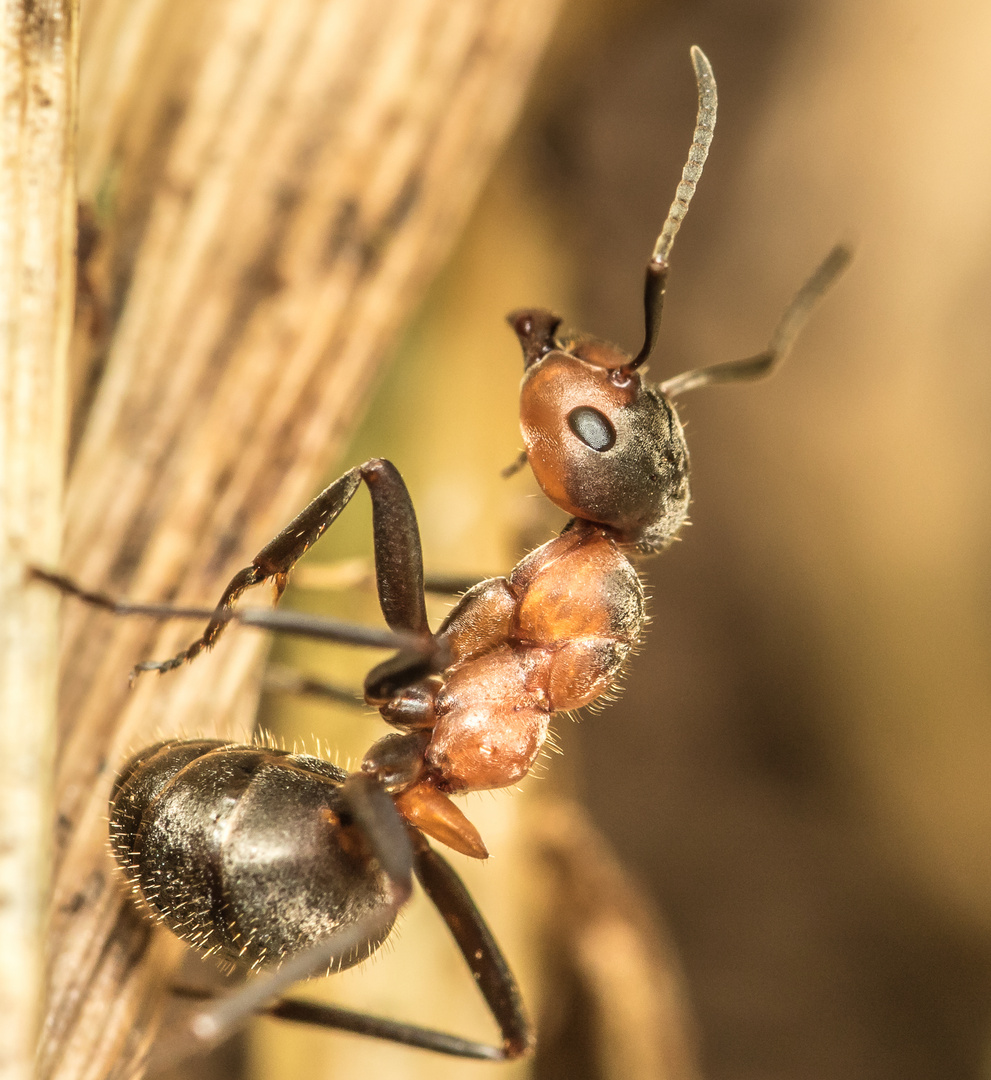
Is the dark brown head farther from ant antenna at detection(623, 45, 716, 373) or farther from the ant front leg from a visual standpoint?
the ant front leg

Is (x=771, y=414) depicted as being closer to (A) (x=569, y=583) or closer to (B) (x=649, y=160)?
(B) (x=649, y=160)

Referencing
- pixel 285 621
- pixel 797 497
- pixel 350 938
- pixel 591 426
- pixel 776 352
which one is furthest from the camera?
pixel 797 497

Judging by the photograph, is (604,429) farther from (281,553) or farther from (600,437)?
(281,553)

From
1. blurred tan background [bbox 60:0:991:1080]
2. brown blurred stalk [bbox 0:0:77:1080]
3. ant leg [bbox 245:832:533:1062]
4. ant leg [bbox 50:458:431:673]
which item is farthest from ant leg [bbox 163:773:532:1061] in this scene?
blurred tan background [bbox 60:0:991:1080]

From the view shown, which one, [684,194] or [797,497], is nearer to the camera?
[684,194]

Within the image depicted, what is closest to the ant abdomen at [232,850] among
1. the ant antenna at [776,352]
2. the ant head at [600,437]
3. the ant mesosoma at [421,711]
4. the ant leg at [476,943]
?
the ant mesosoma at [421,711]

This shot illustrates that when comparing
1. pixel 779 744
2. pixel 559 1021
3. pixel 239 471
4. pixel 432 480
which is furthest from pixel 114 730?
pixel 779 744

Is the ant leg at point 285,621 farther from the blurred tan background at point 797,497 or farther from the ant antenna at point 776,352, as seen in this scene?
the blurred tan background at point 797,497

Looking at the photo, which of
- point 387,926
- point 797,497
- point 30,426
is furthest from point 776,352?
point 30,426
